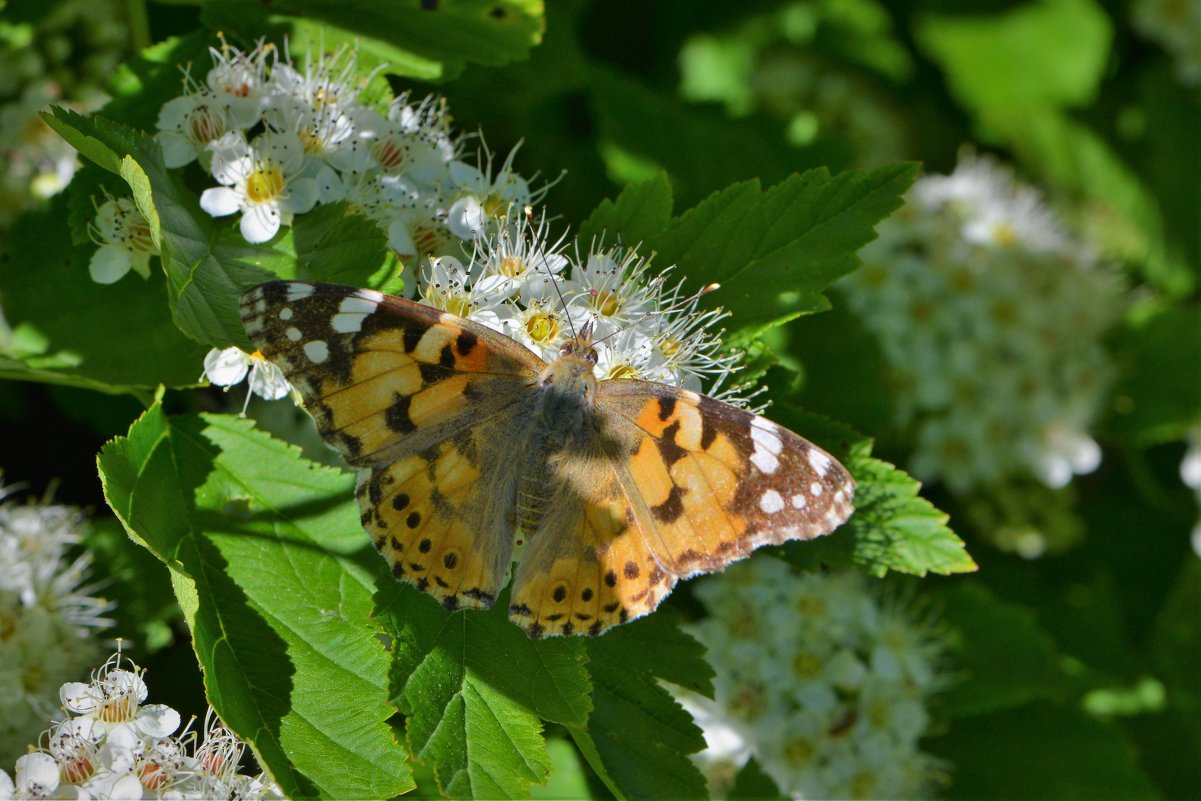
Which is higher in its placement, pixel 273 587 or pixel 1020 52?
pixel 1020 52

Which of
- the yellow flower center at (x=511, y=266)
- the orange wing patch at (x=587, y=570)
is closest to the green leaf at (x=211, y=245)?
the yellow flower center at (x=511, y=266)

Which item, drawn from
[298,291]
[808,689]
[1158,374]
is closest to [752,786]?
[808,689]

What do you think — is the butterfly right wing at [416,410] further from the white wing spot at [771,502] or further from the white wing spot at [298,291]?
the white wing spot at [771,502]

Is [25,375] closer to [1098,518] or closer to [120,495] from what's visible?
[120,495]

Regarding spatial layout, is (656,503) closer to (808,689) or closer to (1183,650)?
(808,689)

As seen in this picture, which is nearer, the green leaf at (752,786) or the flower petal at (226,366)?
the flower petal at (226,366)

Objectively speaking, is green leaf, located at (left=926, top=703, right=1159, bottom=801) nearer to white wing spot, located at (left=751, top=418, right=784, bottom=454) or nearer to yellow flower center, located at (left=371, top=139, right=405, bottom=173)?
white wing spot, located at (left=751, top=418, right=784, bottom=454)
